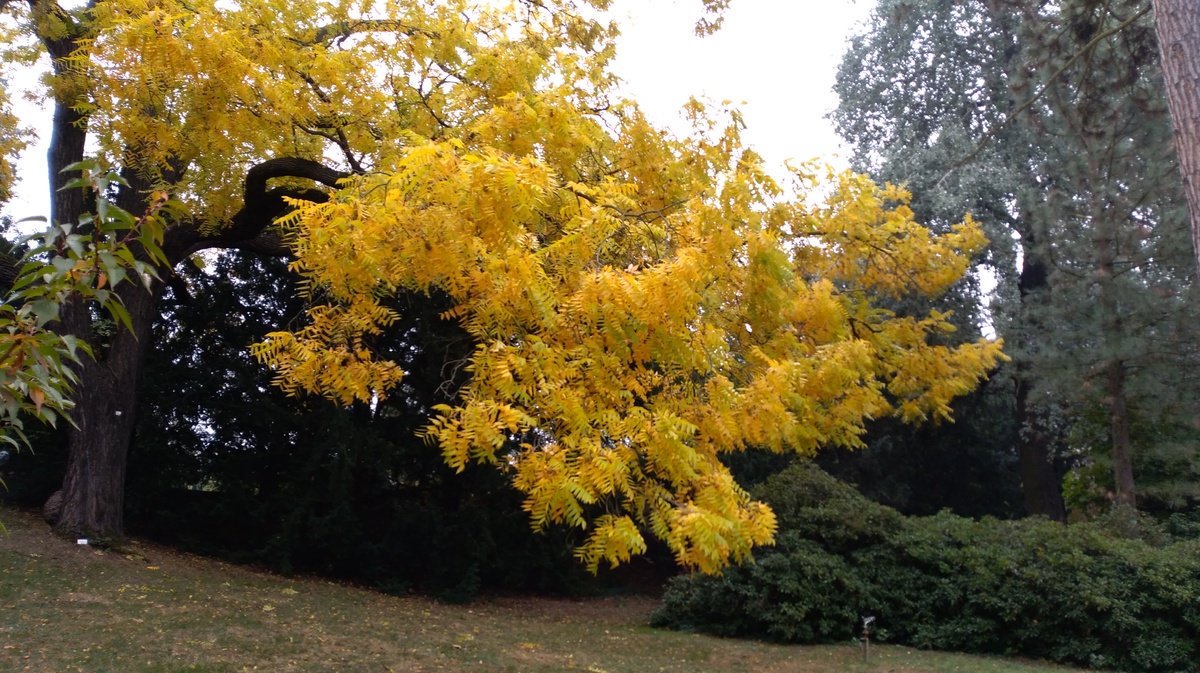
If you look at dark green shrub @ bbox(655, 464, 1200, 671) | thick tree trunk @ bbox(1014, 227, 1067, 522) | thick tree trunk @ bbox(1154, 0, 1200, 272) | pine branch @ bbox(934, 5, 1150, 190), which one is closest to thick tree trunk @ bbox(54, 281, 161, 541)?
dark green shrub @ bbox(655, 464, 1200, 671)

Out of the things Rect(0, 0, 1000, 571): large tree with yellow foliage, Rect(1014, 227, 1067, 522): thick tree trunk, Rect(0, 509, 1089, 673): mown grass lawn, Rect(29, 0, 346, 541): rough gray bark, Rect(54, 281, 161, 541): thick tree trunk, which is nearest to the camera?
Rect(0, 0, 1000, 571): large tree with yellow foliage

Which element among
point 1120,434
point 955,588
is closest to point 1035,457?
point 1120,434

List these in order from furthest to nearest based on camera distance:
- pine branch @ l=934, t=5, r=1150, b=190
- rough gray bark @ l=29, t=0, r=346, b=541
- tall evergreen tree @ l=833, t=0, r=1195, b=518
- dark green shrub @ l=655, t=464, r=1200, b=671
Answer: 1. tall evergreen tree @ l=833, t=0, r=1195, b=518
2. rough gray bark @ l=29, t=0, r=346, b=541
3. dark green shrub @ l=655, t=464, r=1200, b=671
4. pine branch @ l=934, t=5, r=1150, b=190

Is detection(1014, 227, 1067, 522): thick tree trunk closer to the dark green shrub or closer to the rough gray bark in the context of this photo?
the dark green shrub

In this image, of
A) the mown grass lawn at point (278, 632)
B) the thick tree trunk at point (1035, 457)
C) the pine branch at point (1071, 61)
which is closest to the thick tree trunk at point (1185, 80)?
the pine branch at point (1071, 61)

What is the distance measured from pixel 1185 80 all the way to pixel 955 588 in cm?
680

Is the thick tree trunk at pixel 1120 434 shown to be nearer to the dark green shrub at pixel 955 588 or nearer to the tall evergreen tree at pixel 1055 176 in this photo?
the tall evergreen tree at pixel 1055 176

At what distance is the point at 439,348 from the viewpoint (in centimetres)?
1184

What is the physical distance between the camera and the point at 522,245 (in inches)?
175

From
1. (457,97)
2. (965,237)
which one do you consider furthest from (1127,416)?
(457,97)

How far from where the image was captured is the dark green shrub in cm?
970

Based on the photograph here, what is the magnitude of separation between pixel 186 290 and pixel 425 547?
4816 mm

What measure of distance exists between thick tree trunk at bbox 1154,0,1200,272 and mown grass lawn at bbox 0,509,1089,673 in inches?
216

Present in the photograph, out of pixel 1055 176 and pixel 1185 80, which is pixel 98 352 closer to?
pixel 1185 80
